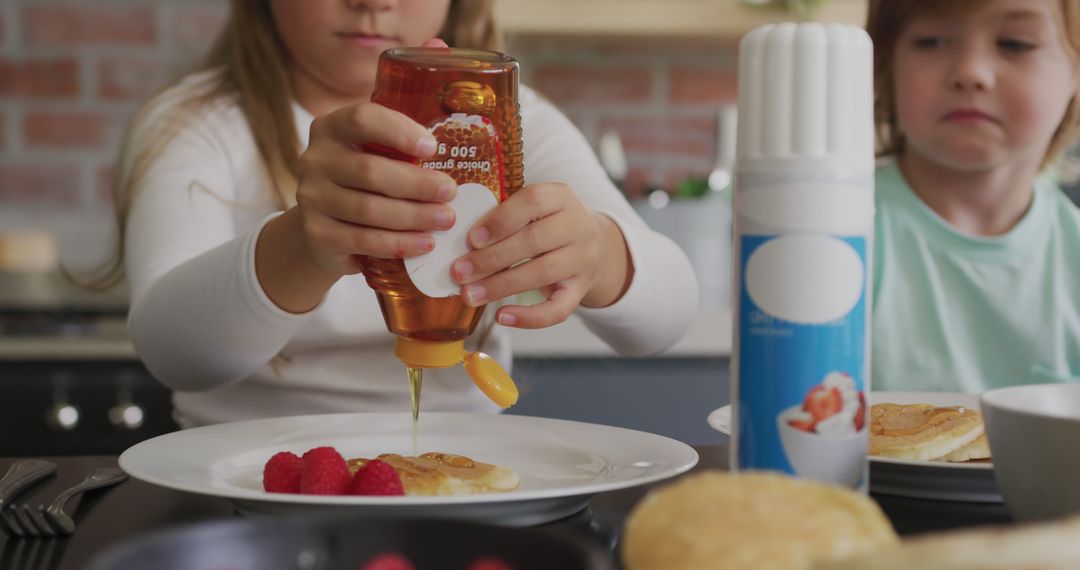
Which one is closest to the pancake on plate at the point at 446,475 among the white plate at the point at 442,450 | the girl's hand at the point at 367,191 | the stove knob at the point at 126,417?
the white plate at the point at 442,450

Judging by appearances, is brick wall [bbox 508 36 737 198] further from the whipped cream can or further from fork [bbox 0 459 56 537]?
the whipped cream can

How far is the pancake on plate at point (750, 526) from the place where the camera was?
0.37 meters

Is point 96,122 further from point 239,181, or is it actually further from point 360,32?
point 360,32

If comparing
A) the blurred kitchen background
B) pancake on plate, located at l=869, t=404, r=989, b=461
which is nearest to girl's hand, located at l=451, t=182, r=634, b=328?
pancake on plate, located at l=869, t=404, r=989, b=461

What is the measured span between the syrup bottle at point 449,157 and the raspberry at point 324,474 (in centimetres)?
8

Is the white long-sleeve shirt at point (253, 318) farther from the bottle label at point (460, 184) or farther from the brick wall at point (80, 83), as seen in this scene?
the brick wall at point (80, 83)

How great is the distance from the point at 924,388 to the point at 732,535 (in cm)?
122

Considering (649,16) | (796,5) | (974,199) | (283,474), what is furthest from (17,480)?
(796,5)

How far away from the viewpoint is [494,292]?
2.35 feet

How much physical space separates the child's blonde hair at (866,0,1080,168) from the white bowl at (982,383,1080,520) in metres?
0.95

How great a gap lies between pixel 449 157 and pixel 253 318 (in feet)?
1.12

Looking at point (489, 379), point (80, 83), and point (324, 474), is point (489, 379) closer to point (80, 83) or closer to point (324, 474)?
point (324, 474)

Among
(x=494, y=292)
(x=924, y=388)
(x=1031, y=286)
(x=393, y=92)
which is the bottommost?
(x=924, y=388)

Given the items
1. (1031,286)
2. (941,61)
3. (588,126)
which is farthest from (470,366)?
(588,126)
